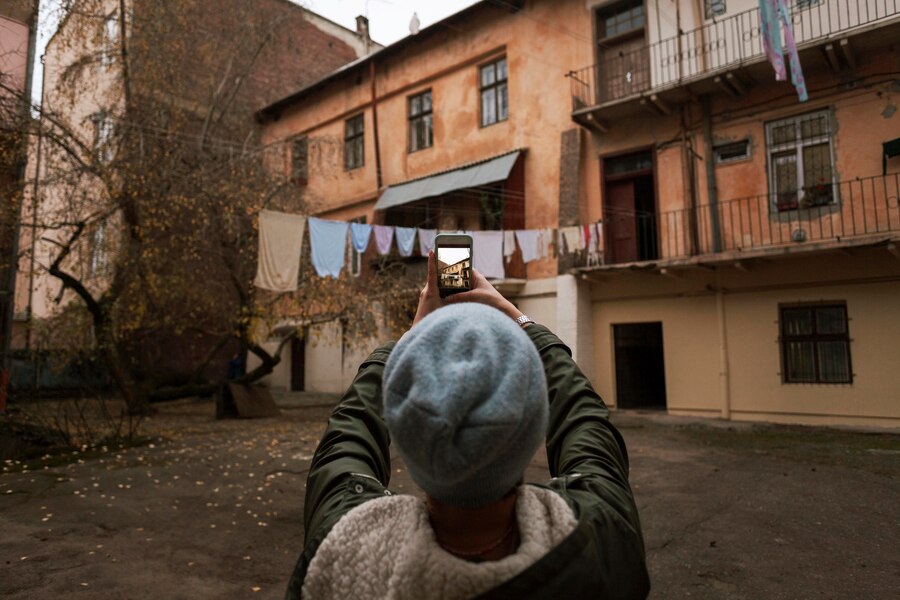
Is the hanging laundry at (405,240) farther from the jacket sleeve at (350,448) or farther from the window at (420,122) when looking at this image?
the jacket sleeve at (350,448)

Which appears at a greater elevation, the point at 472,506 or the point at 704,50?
the point at 704,50

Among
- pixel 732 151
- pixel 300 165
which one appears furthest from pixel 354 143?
pixel 732 151

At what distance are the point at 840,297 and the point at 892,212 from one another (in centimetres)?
161

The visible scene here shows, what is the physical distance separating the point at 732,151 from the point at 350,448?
12107mm

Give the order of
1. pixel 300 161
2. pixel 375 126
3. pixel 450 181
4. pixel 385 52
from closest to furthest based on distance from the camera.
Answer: pixel 450 181
pixel 300 161
pixel 385 52
pixel 375 126

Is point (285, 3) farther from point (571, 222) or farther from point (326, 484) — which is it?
point (326, 484)

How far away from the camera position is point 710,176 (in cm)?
1138

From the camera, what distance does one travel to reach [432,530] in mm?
889

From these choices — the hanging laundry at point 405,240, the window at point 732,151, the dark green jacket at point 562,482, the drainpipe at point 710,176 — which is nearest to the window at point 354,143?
the hanging laundry at point 405,240

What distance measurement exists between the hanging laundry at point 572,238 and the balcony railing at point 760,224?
2.05 feet

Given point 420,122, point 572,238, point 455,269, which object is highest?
point 420,122

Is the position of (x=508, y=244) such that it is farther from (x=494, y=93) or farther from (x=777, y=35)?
(x=777, y=35)

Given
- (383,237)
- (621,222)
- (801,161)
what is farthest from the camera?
(621,222)

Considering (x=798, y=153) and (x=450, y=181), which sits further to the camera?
(x=450, y=181)
